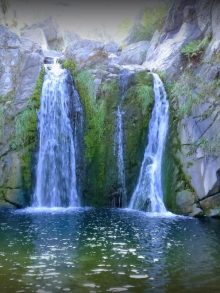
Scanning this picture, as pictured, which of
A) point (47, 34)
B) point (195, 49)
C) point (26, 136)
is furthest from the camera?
point (47, 34)

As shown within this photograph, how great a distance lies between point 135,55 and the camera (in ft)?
85.5

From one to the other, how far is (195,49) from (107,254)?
12.7 m

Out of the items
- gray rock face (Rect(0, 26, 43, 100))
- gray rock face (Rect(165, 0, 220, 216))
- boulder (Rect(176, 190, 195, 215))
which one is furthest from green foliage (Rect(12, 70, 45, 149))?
boulder (Rect(176, 190, 195, 215))

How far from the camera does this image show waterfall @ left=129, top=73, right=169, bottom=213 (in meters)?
18.5

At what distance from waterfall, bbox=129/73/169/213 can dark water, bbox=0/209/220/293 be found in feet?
6.99

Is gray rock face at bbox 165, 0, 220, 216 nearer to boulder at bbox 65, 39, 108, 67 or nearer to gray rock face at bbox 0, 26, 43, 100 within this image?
boulder at bbox 65, 39, 108, 67

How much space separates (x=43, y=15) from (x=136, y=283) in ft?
117

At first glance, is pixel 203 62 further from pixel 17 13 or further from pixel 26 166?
pixel 17 13

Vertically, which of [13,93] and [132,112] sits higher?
[13,93]

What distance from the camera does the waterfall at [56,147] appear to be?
19.4 metres

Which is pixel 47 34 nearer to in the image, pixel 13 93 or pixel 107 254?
pixel 13 93

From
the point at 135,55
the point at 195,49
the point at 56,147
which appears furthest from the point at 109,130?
the point at 135,55

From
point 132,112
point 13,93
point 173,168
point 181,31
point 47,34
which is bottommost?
point 173,168

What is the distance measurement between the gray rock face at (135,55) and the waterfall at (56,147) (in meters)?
5.41
